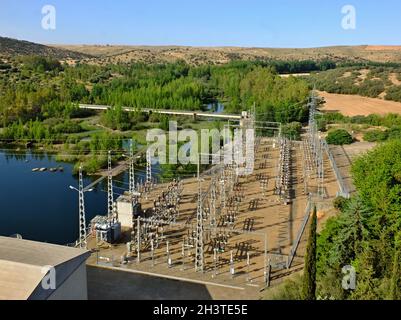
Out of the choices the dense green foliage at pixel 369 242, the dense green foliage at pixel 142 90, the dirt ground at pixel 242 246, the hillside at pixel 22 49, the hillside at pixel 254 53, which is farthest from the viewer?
the hillside at pixel 254 53

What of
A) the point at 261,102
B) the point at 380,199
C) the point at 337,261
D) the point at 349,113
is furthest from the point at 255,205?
the point at 349,113

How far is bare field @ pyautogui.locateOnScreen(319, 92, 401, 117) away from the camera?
35.0m

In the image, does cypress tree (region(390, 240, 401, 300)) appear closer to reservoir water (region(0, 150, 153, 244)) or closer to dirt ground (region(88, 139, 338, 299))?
dirt ground (region(88, 139, 338, 299))

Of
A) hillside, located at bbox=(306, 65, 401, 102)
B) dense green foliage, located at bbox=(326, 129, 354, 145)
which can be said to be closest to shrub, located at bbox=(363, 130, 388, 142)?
dense green foliage, located at bbox=(326, 129, 354, 145)

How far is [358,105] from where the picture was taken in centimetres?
3747

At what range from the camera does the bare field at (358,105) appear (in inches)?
1377

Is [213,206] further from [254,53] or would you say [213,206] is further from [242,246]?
[254,53]

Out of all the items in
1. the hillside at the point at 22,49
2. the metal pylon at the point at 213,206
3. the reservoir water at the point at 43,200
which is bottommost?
the reservoir water at the point at 43,200

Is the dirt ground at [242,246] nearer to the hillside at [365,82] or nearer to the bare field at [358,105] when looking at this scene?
the bare field at [358,105]

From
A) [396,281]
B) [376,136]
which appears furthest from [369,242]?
[376,136]

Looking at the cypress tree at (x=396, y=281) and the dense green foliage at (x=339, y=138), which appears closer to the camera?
the cypress tree at (x=396, y=281)

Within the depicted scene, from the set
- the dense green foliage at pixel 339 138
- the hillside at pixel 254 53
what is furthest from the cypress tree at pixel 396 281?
the hillside at pixel 254 53

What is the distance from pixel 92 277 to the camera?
11234mm

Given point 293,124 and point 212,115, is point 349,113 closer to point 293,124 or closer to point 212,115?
point 293,124
